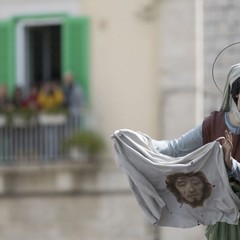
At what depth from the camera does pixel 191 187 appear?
620cm

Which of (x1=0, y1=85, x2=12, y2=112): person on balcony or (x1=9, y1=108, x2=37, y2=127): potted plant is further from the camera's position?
(x1=0, y1=85, x2=12, y2=112): person on balcony

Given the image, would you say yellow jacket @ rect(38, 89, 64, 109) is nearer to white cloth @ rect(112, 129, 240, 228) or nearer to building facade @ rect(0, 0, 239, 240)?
building facade @ rect(0, 0, 239, 240)

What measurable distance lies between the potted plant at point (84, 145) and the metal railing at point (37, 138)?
0.08 metres

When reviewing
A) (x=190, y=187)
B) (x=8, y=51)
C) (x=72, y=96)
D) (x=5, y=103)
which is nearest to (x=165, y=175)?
(x=190, y=187)

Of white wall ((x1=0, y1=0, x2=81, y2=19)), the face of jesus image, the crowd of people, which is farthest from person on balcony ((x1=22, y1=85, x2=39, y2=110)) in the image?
the face of jesus image

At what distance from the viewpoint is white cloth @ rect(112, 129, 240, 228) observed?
6.12 m

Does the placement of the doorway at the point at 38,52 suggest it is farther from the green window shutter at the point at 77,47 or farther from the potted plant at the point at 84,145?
the potted plant at the point at 84,145

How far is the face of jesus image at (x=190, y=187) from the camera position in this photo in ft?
20.3

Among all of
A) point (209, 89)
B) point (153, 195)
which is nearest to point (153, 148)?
point (153, 195)

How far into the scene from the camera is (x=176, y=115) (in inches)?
784

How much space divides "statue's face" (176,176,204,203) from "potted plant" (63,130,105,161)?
46.4 ft

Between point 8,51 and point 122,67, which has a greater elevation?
point 8,51

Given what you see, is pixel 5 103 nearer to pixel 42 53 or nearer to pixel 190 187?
pixel 42 53

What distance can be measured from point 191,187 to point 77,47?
1453 cm
